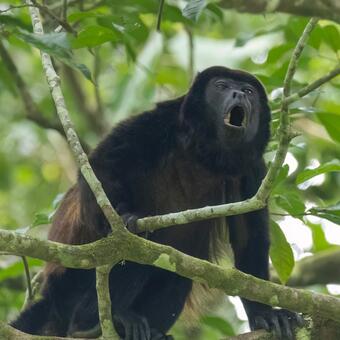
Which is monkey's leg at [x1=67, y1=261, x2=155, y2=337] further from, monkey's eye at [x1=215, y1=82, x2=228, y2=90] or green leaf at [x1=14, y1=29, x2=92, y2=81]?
green leaf at [x1=14, y1=29, x2=92, y2=81]

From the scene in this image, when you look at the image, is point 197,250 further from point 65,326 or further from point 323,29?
point 323,29

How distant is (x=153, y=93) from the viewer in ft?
22.9

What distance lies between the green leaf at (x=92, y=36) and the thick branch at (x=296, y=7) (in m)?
0.87

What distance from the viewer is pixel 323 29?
4461 millimetres

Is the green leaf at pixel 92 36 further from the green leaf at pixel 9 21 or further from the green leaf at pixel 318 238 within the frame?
the green leaf at pixel 318 238

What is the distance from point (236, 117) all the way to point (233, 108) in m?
0.13

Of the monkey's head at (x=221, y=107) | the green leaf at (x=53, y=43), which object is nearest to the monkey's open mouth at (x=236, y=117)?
the monkey's head at (x=221, y=107)

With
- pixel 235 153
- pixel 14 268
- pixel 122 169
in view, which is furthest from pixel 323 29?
pixel 14 268

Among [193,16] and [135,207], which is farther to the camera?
[135,207]

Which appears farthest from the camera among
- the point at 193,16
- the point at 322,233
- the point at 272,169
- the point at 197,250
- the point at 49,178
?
the point at 49,178

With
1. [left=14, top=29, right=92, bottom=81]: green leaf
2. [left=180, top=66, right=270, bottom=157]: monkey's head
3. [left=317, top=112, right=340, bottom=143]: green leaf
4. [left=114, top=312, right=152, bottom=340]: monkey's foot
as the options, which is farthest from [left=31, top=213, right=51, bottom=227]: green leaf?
[left=317, top=112, right=340, bottom=143]: green leaf

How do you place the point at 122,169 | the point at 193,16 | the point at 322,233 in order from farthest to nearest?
the point at 322,233
the point at 122,169
the point at 193,16

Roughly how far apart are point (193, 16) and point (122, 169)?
943 mm

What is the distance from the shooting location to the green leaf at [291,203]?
4.11 metres
